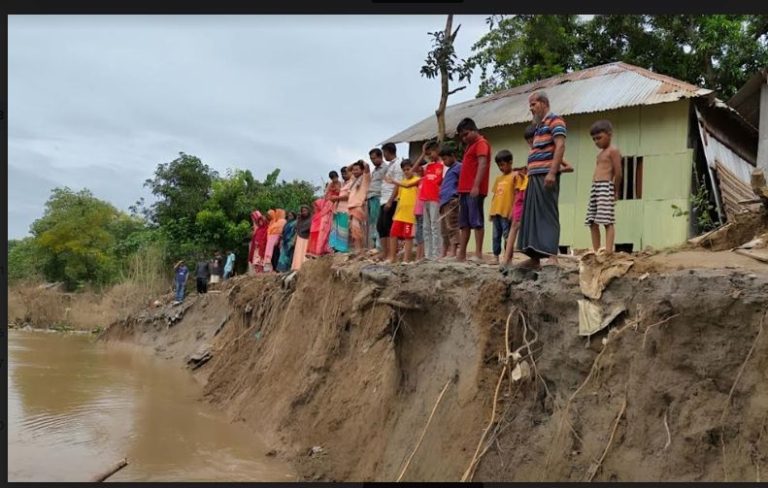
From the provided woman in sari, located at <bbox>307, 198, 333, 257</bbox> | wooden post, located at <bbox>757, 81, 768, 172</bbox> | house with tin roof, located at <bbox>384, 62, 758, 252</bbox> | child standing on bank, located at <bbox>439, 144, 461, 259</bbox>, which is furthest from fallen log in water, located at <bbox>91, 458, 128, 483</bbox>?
wooden post, located at <bbox>757, 81, 768, 172</bbox>

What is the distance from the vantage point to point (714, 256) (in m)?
4.68

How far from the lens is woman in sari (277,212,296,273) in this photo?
12.2 metres

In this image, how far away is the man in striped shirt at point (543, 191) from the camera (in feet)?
15.9

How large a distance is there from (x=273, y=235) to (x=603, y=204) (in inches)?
344

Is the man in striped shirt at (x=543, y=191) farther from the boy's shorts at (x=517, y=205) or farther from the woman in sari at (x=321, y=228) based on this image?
the woman in sari at (x=321, y=228)

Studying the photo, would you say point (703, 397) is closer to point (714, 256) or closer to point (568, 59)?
point (714, 256)

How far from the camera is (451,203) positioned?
22.4 feet

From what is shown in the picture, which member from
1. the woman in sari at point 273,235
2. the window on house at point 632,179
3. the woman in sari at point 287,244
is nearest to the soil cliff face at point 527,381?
the woman in sari at point 287,244

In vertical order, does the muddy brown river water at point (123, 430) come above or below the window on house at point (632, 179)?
below

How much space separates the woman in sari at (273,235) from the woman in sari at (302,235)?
140 cm

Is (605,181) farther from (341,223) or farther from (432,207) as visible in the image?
(341,223)

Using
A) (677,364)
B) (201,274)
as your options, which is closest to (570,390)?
(677,364)

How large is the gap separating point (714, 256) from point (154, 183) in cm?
2127

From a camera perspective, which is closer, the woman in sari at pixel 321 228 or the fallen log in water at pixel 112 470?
the fallen log in water at pixel 112 470
